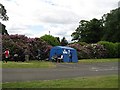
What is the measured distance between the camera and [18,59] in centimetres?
4100

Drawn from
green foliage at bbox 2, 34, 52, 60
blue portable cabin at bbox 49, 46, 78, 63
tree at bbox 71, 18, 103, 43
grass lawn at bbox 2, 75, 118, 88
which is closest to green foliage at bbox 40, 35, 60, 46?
green foliage at bbox 2, 34, 52, 60

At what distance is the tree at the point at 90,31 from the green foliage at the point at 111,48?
3447cm

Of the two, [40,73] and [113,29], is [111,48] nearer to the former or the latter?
[113,29]

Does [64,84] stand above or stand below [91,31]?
below

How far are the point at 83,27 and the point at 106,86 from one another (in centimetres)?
8590

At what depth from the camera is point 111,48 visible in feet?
193

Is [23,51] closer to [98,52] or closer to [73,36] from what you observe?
[98,52]

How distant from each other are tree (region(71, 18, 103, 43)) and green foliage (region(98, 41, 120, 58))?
3447 cm

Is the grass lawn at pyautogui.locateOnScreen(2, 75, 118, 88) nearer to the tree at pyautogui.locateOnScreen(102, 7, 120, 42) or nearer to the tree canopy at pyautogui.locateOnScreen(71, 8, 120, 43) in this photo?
the tree at pyautogui.locateOnScreen(102, 7, 120, 42)

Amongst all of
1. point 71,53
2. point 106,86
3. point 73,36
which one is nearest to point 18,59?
point 71,53

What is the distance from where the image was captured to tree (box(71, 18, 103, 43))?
95688mm

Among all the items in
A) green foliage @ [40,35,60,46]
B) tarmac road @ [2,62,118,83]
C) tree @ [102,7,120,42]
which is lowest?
tarmac road @ [2,62,118,83]

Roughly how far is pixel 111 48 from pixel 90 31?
1513 inches

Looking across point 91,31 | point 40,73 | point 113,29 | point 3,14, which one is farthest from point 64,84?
point 91,31
